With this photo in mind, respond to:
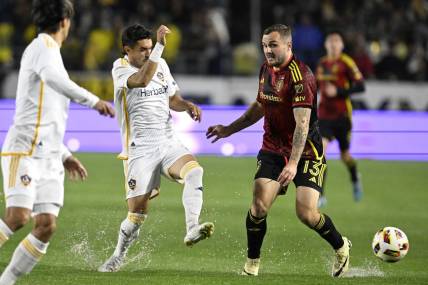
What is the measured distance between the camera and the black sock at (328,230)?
851 centimetres

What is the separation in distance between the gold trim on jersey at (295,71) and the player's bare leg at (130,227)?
64.7 inches

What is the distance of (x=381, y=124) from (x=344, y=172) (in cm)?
114

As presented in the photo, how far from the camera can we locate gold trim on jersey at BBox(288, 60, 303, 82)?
8343 millimetres

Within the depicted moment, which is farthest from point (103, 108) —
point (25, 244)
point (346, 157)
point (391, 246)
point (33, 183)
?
point (346, 157)

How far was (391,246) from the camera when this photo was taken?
350 inches

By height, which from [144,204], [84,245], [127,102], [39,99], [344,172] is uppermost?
[39,99]

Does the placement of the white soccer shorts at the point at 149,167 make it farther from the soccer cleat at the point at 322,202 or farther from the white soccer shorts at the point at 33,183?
the soccer cleat at the point at 322,202

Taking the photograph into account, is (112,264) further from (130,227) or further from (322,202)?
(322,202)

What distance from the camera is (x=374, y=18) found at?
25000mm

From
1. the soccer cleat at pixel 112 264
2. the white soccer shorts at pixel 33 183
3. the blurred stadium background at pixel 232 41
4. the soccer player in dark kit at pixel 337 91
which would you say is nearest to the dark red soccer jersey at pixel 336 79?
the soccer player in dark kit at pixel 337 91

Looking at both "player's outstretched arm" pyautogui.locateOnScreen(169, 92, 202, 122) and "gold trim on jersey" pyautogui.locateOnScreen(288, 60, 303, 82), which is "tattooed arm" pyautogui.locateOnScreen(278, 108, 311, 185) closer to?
"gold trim on jersey" pyautogui.locateOnScreen(288, 60, 303, 82)

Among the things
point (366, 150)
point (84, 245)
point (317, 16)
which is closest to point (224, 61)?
point (317, 16)

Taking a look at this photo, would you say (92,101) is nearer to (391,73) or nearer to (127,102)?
(127,102)

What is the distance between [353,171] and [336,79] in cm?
137
